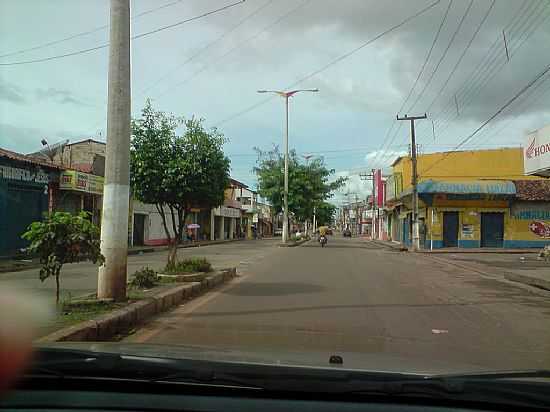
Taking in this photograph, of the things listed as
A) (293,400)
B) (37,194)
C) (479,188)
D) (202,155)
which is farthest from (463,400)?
(479,188)

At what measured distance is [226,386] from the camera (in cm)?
298

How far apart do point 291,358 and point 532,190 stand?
40.0 meters

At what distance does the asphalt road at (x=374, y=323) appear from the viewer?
658 centimetres

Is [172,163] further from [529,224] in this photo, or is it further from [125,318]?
[529,224]

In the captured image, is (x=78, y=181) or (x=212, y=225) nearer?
(x=78, y=181)

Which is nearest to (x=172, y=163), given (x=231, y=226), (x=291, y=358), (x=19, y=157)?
(x=291, y=358)

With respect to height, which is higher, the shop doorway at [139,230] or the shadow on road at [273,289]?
the shop doorway at [139,230]

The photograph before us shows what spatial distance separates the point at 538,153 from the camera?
2217cm

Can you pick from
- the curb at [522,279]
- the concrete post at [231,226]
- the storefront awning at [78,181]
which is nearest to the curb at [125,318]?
the curb at [522,279]

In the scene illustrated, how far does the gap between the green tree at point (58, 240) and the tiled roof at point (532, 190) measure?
35827 millimetres

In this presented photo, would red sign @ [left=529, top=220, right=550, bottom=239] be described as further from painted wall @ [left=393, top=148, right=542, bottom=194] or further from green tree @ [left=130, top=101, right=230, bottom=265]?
green tree @ [left=130, top=101, right=230, bottom=265]

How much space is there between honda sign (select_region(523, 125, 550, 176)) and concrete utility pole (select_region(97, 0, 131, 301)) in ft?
54.3

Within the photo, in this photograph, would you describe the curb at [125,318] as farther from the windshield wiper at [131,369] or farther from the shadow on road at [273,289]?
the windshield wiper at [131,369]

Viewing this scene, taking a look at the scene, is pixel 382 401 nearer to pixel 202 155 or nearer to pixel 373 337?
pixel 373 337
